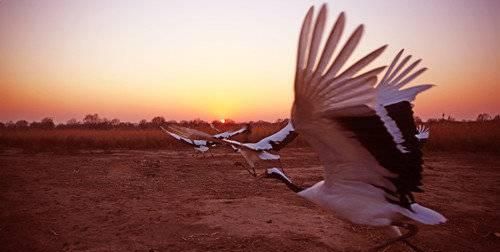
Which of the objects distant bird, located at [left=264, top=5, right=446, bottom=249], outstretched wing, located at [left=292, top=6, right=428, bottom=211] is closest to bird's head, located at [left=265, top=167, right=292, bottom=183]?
distant bird, located at [left=264, top=5, right=446, bottom=249]

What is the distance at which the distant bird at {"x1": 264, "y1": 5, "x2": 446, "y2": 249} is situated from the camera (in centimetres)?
239

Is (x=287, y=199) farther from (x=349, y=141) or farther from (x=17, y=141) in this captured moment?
(x=17, y=141)

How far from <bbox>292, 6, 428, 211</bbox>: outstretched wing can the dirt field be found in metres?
2.04

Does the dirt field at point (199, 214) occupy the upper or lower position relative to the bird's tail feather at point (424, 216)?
lower

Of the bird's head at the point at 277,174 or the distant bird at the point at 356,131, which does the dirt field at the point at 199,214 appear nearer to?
the bird's head at the point at 277,174

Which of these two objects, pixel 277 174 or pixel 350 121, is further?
pixel 277 174

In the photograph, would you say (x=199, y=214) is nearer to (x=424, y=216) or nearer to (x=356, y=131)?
(x=424, y=216)

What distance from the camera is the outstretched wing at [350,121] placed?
92.6 inches

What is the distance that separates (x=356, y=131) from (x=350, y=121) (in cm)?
12

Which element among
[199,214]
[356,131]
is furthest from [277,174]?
[199,214]

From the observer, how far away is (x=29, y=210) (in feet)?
23.6

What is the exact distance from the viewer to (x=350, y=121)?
2740mm

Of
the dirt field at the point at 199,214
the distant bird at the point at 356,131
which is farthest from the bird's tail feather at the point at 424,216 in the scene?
the dirt field at the point at 199,214

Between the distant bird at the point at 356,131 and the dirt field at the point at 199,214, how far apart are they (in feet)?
5.18
